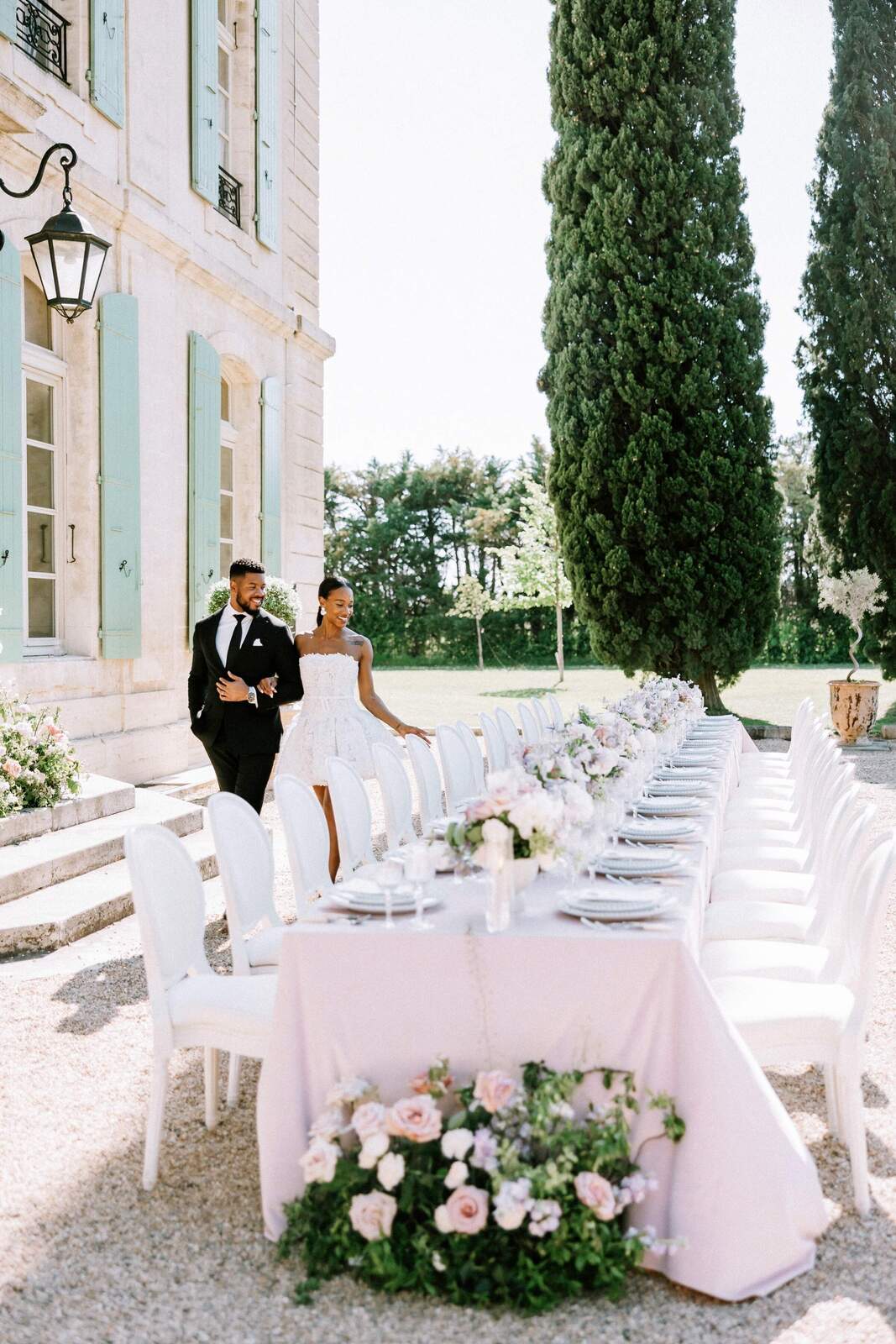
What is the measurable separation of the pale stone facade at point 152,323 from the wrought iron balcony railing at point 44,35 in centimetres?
12

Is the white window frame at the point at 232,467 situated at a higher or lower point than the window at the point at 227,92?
lower

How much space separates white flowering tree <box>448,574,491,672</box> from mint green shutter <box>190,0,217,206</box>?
989 inches

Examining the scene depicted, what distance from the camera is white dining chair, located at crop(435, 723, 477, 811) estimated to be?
20.5 ft

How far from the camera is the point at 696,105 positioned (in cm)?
1395

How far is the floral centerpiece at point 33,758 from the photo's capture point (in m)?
6.13

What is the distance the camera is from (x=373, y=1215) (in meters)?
2.53

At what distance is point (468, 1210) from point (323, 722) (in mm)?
3580

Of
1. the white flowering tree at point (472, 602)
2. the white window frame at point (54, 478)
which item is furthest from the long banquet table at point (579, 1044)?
the white flowering tree at point (472, 602)

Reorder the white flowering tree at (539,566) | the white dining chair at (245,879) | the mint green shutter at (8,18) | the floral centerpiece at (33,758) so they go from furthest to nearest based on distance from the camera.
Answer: the white flowering tree at (539,566) → the mint green shutter at (8,18) → the floral centerpiece at (33,758) → the white dining chair at (245,879)

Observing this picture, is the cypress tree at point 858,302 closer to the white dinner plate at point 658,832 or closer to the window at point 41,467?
the window at point 41,467

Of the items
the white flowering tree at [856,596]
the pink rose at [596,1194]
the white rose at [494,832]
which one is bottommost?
the pink rose at [596,1194]

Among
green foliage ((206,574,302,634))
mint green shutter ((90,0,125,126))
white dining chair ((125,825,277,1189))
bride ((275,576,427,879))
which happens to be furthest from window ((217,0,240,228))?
white dining chair ((125,825,277,1189))

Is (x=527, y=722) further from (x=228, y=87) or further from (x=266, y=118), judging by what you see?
(x=228, y=87)

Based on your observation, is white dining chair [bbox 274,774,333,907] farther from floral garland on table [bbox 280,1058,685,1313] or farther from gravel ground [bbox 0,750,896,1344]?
floral garland on table [bbox 280,1058,685,1313]
